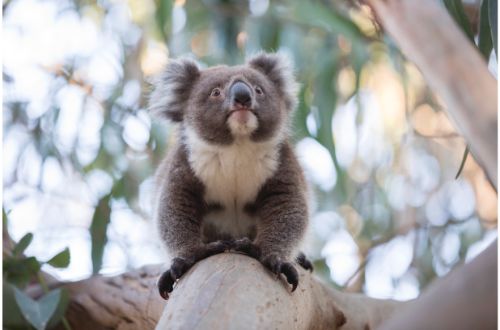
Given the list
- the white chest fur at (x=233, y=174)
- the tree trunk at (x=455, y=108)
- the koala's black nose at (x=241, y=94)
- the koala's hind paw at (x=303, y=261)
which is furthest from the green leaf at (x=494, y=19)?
the koala's hind paw at (x=303, y=261)

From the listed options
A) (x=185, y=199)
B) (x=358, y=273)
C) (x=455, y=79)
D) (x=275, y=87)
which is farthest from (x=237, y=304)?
(x=358, y=273)

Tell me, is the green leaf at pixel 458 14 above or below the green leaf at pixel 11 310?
above

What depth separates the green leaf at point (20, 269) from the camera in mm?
3150

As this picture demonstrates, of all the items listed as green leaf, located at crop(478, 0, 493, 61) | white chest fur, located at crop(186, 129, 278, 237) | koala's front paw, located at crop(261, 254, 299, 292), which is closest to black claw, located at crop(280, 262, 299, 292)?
koala's front paw, located at crop(261, 254, 299, 292)

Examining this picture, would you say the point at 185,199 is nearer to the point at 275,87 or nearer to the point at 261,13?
the point at 275,87

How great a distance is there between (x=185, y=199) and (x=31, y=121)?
7.68 feet

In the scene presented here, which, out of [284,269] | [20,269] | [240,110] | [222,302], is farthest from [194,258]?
[20,269]

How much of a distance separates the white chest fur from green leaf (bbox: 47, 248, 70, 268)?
0.77 metres

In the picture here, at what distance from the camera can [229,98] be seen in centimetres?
253

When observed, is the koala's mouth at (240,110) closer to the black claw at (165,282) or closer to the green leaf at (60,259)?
the black claw at (165,282)

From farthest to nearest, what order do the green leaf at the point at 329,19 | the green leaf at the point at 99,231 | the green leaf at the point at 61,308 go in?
the green leaf at the point at 99,231, the green leaf at the point at 329,19, the green leaf at the point at 61,308

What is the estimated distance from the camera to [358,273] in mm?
4660

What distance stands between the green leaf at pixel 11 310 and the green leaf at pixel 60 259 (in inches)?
7.4

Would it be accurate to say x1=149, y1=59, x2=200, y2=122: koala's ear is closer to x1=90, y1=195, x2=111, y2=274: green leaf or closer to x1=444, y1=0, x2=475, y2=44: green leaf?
x1=90, y1=195, x2=111, y2=274: green leaf
